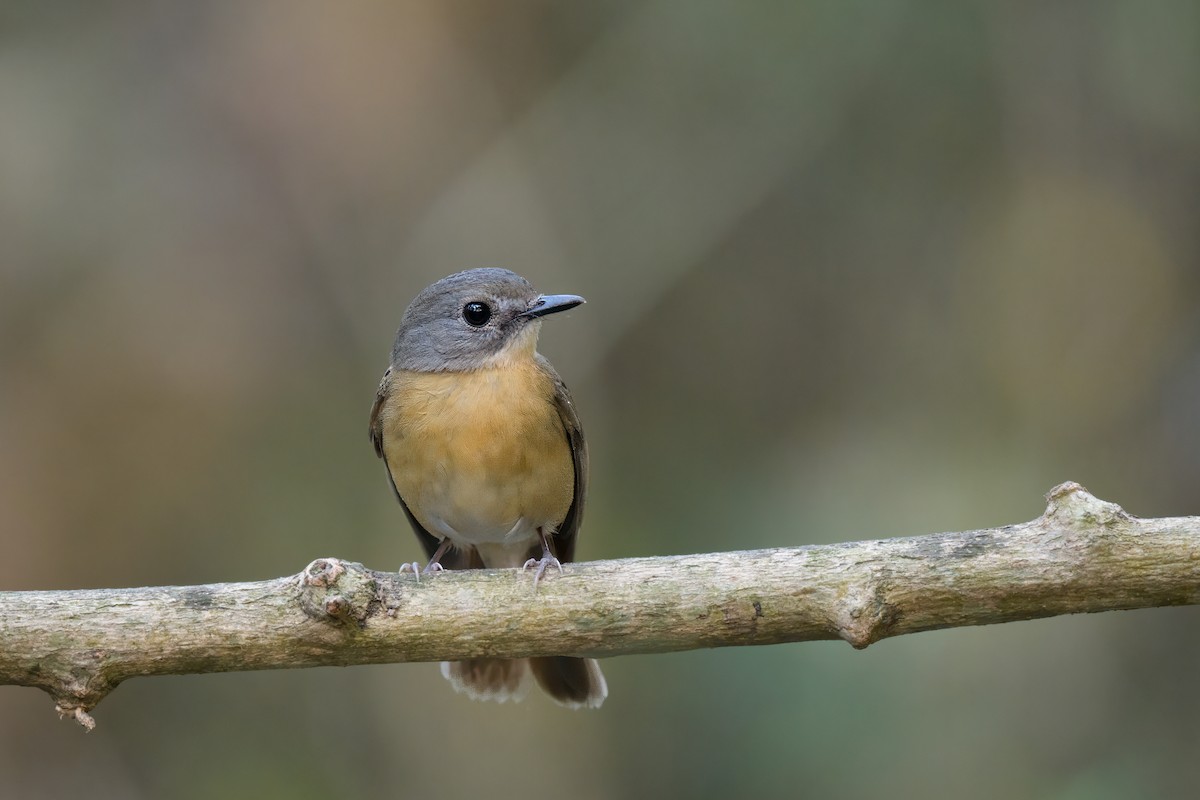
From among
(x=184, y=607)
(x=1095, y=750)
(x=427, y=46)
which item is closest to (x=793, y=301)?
(x=427, y=46)

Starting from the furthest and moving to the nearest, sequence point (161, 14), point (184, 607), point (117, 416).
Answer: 1. point (161, 14)
2. point (117, 416)
3. point (184, 607)

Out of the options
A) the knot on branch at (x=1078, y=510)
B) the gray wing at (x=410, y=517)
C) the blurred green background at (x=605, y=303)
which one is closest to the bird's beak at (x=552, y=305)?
the gray wing at (x=410, y=517)

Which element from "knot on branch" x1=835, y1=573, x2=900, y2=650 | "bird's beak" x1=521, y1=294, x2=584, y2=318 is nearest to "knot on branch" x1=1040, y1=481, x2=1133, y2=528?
"knot on branch" x1=835, y1=573, x2=900, y2=650

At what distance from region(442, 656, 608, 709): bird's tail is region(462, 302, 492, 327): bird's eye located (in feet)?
4.39

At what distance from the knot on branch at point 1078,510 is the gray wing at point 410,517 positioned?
8.58ft

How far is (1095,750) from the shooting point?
5.61m

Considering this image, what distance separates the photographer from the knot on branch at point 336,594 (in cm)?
350

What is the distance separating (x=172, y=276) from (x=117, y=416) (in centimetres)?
87

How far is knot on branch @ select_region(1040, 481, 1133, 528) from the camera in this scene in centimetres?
334

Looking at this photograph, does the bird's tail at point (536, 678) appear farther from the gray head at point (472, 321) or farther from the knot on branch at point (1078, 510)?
the knot on branch at point (1078, 510)

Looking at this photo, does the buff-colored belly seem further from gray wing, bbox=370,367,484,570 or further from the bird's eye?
the bird's eye

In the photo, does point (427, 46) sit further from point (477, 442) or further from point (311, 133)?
point (477, 442)

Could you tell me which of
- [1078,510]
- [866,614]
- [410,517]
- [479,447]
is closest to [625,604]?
[866,614]

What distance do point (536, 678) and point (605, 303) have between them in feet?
9.35
